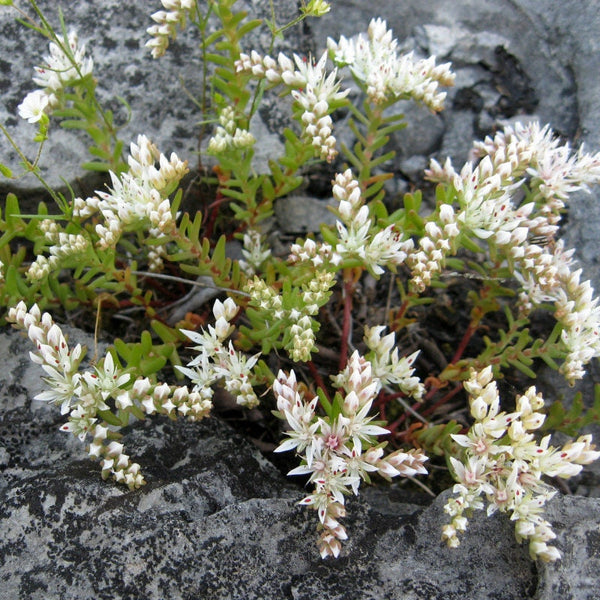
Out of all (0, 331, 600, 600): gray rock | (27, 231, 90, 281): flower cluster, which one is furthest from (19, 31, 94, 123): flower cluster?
(0, 331, 600, 600): gray rock

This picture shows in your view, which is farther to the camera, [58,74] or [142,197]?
[58,74]

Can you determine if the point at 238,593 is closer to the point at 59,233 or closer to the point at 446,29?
the point at 59,233

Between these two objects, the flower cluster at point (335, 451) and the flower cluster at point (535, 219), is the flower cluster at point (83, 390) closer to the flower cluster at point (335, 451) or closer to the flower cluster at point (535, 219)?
the flower cluster at point (335, 451)

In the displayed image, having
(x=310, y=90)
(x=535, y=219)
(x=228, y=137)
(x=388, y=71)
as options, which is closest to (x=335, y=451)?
(x=535, y=219)

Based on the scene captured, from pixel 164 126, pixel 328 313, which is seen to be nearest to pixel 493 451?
pixel 328 313

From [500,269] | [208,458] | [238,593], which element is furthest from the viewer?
[500,269]

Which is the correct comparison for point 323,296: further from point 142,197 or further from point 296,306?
point 142,197
